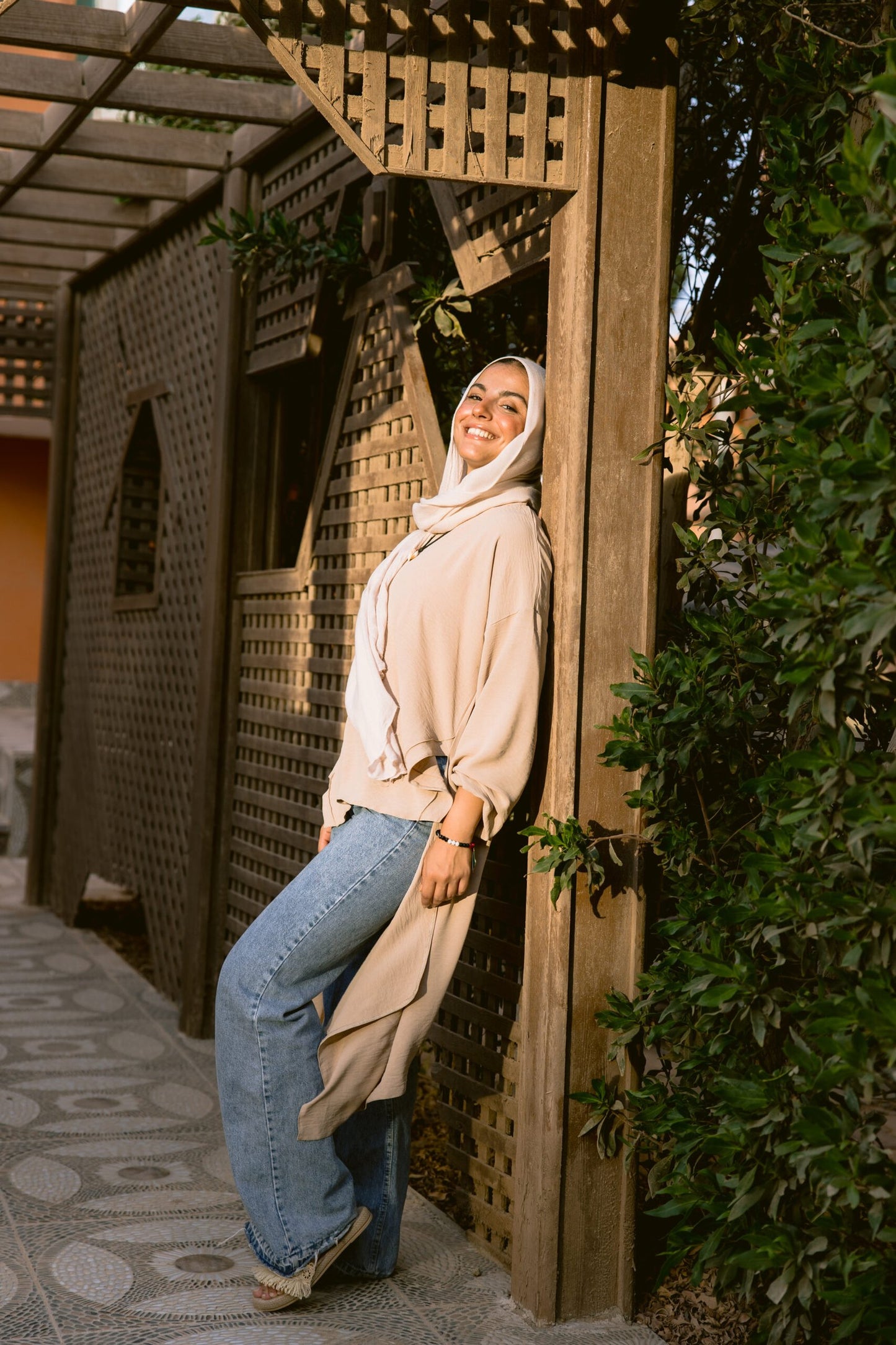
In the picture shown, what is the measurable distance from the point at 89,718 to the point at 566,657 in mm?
4867

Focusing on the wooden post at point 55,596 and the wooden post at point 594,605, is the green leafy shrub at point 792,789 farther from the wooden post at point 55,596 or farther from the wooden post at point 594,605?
the wooden post at point 55,596

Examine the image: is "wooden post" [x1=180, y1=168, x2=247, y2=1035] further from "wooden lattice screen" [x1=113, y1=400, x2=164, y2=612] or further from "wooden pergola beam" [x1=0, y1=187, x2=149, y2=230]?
"wooden lattice screen" [x1=113, y1=400, x2=164, y2=612]

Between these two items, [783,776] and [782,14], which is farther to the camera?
[782,14]

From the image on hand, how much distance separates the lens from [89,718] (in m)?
7.22

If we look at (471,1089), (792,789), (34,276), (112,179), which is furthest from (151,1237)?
(34,276)

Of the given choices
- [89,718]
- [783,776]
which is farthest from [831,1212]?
[89,718]

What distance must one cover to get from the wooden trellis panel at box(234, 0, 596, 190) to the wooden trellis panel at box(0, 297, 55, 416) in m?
5.84

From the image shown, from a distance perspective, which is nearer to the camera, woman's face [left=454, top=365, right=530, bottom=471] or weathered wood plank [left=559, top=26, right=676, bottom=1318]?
weathered wood plank [left=559, top=26, right=676, bottom=1318]

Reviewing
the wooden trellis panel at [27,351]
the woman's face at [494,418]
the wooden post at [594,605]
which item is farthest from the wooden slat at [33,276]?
the wooden post at [594,605]

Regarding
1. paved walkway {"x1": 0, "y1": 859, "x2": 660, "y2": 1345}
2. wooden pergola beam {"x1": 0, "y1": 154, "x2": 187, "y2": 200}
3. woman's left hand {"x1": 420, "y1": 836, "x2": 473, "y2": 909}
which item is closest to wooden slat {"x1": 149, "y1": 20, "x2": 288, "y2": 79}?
wooden pergola beam {"x1": 0, "y1": 154, "x2": 187, "y2": 200}

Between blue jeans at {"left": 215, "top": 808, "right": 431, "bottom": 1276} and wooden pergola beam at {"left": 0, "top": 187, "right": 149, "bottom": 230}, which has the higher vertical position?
wooden pergola beam at {"left": 0, "top": 187, "right": 149, "bottom": 230}

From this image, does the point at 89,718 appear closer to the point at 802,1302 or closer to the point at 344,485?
the point at 344,485

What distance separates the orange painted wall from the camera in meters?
12.9

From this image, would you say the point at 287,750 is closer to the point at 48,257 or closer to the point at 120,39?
the point at 120,39
